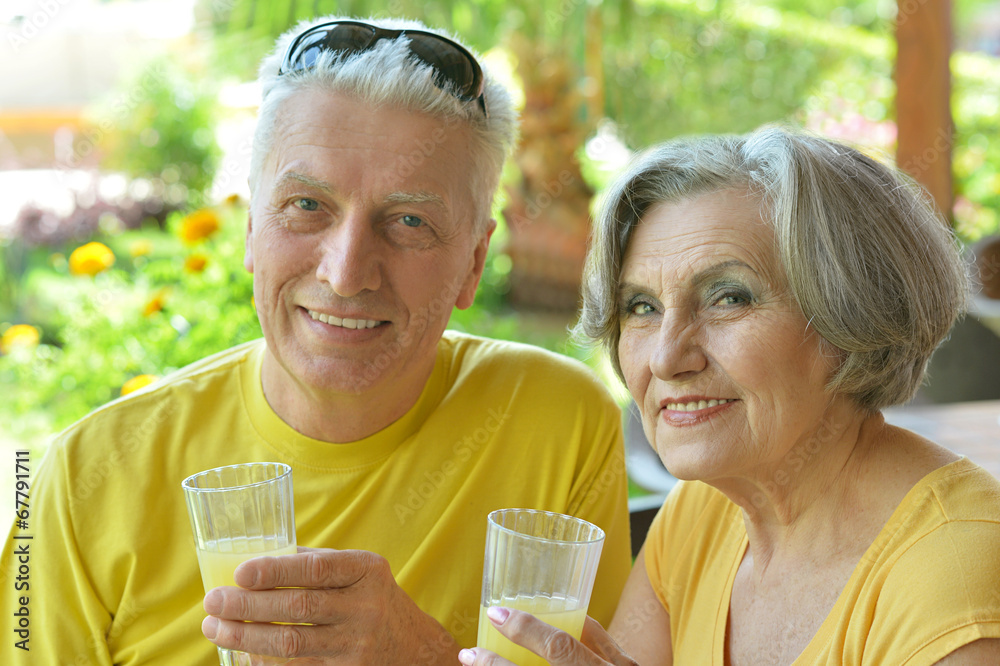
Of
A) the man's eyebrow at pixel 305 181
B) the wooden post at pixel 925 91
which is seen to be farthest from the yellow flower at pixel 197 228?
the wooden post at pixel 925 91

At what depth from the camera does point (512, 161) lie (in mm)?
7496

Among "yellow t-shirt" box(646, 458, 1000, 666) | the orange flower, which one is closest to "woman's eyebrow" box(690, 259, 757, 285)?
"yellow t-shirt" box(646, 458, 1000, 666)

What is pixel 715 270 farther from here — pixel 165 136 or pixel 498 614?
pixel 165 136

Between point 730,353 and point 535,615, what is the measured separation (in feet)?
1.81

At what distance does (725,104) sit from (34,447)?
8130 millimetres

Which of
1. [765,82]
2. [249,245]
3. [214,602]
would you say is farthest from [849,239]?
[765,82]

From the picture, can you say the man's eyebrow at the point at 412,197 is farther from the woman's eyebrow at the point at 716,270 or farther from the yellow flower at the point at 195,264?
the yellow flower at the point at 195,264

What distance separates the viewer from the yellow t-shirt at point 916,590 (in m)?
1.25

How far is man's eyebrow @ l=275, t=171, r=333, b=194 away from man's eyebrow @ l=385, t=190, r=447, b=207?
0.13 m

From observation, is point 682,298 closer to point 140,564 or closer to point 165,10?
point 140,564

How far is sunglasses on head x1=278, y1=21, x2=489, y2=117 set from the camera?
76.6 inches

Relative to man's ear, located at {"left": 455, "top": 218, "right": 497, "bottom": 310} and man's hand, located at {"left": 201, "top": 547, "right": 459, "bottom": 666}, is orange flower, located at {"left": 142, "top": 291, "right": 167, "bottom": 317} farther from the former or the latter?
man's hand, located at {"left": 201, "top": 547, "right": 459, "bottom": 666}

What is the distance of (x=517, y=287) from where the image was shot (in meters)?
9.36

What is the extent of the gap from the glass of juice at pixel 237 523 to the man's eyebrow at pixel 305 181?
675 millimetres
